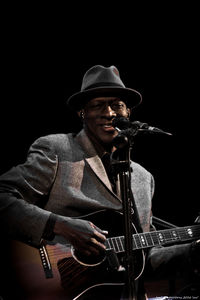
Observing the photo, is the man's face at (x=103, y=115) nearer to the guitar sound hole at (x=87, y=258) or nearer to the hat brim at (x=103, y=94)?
the hat brim at (x=103, y=94)

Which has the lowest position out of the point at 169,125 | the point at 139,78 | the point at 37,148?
the point at 169,125

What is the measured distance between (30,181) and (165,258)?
1.44 metres

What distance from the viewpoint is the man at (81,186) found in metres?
2.40

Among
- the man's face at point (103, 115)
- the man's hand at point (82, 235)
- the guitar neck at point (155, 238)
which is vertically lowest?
the guitar neck at point (155, 238)

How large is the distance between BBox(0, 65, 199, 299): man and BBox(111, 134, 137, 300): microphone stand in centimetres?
39

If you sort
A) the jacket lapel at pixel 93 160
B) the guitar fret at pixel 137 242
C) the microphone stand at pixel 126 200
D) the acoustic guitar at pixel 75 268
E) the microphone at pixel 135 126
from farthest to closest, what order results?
the jacket lapel at pixel 93 160 → the guitar fret at pixel 137 242 → the acoustic guitar at pixel 75 268 → the microphone at pixel 135 126 → the microphone stand at pixel 126 200

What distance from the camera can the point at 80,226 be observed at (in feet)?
7.89

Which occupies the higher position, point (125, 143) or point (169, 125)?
point (125, 143)

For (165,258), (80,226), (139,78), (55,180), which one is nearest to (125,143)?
(80,226)

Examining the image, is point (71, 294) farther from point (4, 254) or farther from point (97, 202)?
point (97, 202)

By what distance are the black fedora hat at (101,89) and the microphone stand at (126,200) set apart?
1.19 metres

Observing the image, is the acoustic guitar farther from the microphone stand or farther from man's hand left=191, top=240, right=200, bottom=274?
man's hand left=191, top=240, right=200, bottom=274

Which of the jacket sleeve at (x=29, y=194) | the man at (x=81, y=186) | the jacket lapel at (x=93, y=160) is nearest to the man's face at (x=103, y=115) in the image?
the man at (x=81, y=186)

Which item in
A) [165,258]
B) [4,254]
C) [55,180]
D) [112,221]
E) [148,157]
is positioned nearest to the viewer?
[4,254]
